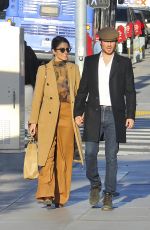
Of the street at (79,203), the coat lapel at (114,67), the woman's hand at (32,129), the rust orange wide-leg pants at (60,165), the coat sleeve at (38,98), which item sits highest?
the coat lapel at (114,67)

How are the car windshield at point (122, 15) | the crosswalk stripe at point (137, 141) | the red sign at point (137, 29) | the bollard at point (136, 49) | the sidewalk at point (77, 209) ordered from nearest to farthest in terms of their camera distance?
the sidewalk at point (77, 209), the crosswalk stripe at point (137, 141), the bollard at point (136, 49), the red sign at point (137, 29), the car windshield at point (122, 15)

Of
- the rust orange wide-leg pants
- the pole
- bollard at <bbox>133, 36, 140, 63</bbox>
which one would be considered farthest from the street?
bollard at <bbox>133, 36, 140, 63</bbox>

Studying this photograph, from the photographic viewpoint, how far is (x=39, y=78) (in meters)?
10.4

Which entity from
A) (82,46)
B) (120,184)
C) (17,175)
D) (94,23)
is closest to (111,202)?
(120,184)

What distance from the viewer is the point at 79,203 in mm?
10680

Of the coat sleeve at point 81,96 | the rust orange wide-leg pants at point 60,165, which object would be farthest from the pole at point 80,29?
the coat sleeve at point 81,96

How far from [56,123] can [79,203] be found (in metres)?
0.97

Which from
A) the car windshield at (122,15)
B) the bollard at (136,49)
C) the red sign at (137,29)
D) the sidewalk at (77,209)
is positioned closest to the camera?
the sidewalk at (77,209)

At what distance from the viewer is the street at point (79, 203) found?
9352 mm

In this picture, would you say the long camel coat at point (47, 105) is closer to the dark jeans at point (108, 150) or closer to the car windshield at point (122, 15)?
the dark jeans at point (108, 150)

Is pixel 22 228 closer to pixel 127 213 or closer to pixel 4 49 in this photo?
pixel 127 213

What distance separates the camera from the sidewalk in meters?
9.30

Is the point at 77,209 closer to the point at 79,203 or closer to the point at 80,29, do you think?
the point at 79,203

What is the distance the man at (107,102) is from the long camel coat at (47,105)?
25 cm
